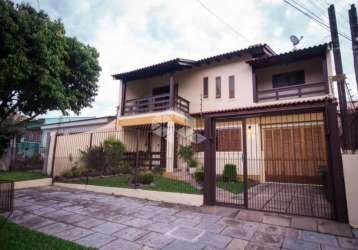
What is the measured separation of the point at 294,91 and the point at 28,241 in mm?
12668

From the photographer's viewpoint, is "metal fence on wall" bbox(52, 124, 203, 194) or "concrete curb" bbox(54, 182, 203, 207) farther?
"metal fence on wall" bbox(52, 124, 203, 194)

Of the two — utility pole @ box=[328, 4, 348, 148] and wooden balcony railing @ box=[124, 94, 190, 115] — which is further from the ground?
wooden balcony railing @ box=[124, 94, 190, 115]

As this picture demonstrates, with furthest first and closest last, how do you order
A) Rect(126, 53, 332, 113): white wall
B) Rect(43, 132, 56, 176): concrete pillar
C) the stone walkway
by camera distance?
Rect(126, 53, 332, 113): white wall < Rect(43, 132, 56, 176): concrete pillar < the stone walkway

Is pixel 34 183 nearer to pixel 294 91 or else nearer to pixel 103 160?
pixel 103 160

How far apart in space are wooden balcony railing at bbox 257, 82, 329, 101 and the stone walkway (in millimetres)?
8140

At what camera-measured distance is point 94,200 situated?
7152 mm

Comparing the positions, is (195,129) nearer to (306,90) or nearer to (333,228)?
(306,90)

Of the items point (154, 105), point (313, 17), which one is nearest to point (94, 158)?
point (154, 105)

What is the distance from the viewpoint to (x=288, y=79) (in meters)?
12.2

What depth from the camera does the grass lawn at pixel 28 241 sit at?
3475 mm

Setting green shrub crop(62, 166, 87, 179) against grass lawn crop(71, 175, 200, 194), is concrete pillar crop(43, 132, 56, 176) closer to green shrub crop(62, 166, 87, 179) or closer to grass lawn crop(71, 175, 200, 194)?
green shrub crop(62, 166, 87, 179)

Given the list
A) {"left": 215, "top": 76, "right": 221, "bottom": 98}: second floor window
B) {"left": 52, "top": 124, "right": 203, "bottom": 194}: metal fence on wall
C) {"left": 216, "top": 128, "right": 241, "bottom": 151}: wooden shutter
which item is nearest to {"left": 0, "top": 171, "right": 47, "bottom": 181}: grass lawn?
{"left": 52, "top": 124, "right": 203, "bottom": 194}: metal fence on wall

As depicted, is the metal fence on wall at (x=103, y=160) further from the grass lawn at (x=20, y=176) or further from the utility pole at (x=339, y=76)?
the utility pole at (x=339, y=76)

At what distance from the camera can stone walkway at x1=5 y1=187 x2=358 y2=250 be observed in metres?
3.79
